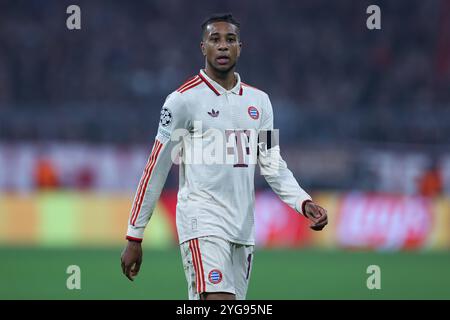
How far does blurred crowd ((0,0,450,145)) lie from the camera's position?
1922 cm

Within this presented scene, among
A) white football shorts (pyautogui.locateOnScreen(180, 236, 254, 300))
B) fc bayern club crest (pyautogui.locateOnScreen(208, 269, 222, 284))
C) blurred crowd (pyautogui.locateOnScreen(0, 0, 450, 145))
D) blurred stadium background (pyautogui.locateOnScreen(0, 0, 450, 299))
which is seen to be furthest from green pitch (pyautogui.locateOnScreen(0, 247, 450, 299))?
fc bayern club crest (pyautogui.locateOnScreen(208, 269, 222, 284))

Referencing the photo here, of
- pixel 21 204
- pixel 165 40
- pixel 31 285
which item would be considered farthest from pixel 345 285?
pixel 165 40

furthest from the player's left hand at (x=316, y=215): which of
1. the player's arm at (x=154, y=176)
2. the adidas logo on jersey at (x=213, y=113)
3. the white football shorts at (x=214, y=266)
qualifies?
the player's arm at (x=154, y=176)

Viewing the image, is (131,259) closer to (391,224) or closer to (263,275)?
(263,275)

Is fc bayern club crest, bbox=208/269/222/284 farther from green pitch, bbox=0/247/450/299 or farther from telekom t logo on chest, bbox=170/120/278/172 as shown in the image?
green pitch, bbox=0/247/450/299

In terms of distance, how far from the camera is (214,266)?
567 cm

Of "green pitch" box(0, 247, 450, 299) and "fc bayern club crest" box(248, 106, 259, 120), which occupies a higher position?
A: "fc bayern club crest" box(248, 106, 259, 120)

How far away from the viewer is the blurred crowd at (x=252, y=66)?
63.1 ft

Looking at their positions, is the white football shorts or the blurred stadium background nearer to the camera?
the white football shorts

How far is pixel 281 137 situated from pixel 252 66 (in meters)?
3.43

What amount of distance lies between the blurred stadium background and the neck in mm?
4775

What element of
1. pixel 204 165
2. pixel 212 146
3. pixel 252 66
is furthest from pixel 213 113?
pixel 252 66

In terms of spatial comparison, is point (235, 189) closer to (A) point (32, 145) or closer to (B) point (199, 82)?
(B) point (199, 82)

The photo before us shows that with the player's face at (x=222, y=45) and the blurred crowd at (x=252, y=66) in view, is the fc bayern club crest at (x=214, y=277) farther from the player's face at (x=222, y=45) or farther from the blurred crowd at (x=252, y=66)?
the blurred crowd at (x=252, y=66)
